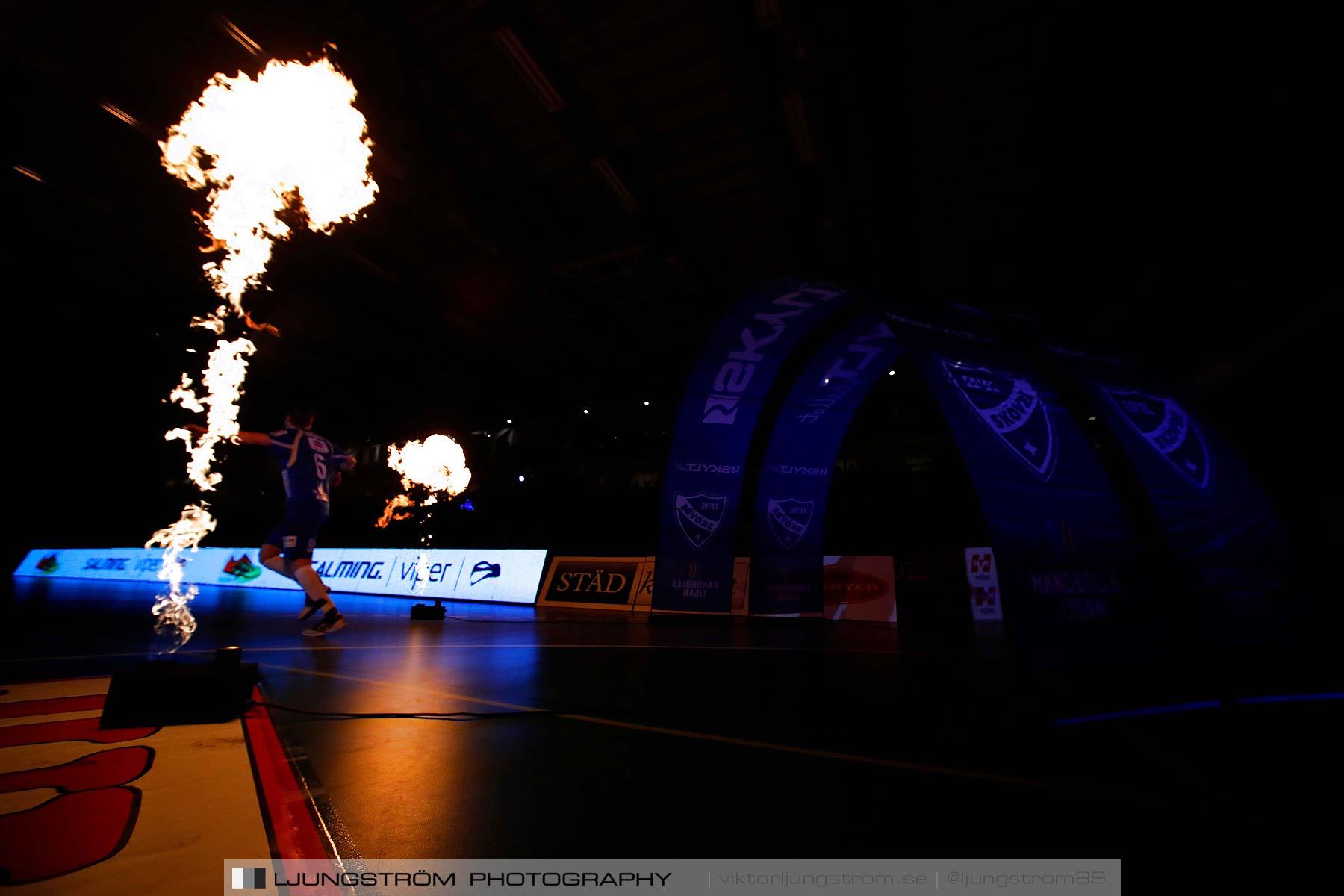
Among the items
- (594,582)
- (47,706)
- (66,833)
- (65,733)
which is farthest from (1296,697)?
(594,582)

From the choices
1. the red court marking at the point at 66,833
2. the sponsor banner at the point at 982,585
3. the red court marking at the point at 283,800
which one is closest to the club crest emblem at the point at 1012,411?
the red court marking at the point at 283,800

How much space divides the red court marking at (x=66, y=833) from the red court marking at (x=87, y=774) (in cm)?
11

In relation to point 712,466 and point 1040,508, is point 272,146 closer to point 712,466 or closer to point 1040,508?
point 712,466

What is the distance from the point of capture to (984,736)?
2.90 m

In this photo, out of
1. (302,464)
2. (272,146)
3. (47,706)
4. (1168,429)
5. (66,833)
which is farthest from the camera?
(302,464)

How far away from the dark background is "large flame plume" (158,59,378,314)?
11.3 inches

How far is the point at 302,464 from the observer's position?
6.21 m

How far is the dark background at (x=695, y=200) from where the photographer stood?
18.8ft

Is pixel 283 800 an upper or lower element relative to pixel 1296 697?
lower

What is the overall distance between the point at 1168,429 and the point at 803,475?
4.66 m

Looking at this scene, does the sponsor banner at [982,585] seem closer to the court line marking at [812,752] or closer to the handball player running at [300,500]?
the court line marking at [812,752]

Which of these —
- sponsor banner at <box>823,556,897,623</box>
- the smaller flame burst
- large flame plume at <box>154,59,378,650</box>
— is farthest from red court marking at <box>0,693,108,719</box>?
sponsor banner at <box>823,556,897,623</box>

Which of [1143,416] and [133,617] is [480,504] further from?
[1143,416]

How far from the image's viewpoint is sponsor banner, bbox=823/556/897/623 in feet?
31.7
